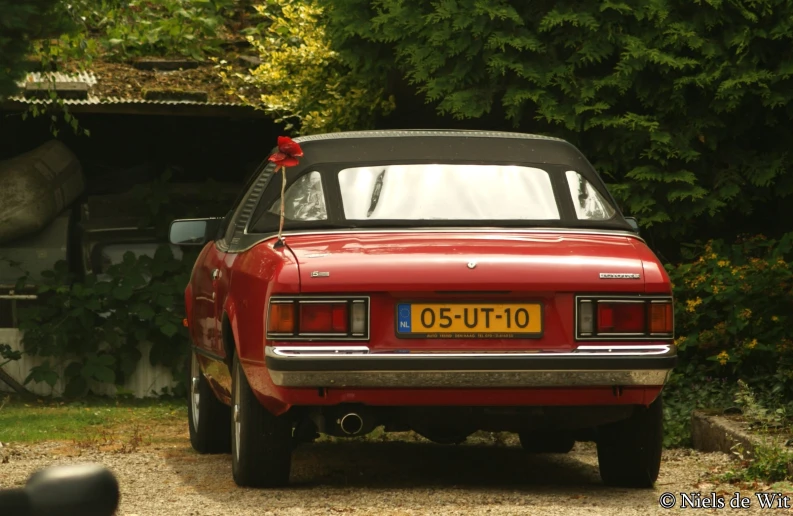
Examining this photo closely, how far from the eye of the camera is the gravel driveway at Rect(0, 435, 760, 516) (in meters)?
5.47

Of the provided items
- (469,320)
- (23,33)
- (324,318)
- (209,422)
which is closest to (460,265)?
(469,320)

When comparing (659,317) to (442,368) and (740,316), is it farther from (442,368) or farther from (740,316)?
(740,316)

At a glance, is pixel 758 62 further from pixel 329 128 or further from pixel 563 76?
pixel 329 128

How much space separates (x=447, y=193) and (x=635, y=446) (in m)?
1.36

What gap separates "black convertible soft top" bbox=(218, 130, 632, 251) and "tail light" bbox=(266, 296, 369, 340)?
867mm

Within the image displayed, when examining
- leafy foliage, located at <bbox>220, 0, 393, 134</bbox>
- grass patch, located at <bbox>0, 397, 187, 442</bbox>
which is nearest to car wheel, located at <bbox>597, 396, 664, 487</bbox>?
grass patch, located at <bbox>0, 397, 187, 442</bbox>

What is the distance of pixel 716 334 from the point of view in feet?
28.6

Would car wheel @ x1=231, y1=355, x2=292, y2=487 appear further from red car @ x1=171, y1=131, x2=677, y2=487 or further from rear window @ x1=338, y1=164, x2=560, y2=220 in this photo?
rear window @ x1=338, y1=164, x2=560, y2=220

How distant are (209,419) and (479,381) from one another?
269 cm

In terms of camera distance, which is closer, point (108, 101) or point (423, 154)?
point (423, 154)

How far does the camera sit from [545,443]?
24.5 ft

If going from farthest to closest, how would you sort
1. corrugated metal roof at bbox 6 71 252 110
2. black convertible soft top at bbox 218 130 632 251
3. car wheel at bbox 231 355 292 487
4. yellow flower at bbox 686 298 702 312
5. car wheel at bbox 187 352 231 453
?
corrugated metal roof at bbox 6 71 252 110
yellow flower at bbox 686 298 702 312
car wheel at bbox 187 352 231 453
black convertible soft top at bbox 218 130 632 251
car wheel at bbox 231 355 292 487

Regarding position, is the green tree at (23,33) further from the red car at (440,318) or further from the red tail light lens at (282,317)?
the red tail light lens at (282,317)

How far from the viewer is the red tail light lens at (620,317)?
5379 mm
